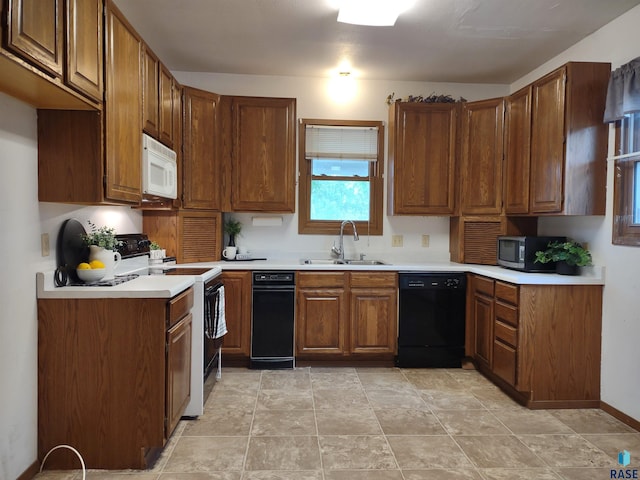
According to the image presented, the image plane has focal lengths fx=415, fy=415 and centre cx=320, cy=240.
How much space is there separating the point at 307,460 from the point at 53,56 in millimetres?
2139

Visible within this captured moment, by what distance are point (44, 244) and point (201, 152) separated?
1.73 meters

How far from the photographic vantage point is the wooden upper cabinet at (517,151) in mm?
3221

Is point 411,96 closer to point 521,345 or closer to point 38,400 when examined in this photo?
point 521,345

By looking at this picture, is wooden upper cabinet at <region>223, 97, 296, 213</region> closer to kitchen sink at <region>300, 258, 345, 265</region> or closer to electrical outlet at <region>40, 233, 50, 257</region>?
kitchen sink at <region>300, 258, 345, 265</region>

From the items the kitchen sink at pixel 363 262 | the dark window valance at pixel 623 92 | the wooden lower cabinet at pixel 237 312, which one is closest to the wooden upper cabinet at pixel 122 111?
the wooden lower cabinet at pixel 237 312

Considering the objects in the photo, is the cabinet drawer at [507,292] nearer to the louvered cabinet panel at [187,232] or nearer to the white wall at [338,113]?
the white wall at [338,113]

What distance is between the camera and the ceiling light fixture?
8.32 ft

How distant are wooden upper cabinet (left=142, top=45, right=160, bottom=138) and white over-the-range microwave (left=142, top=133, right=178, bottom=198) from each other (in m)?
0.08

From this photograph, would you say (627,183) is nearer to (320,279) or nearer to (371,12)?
(371,12)

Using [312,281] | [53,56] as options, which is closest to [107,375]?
[53,56]

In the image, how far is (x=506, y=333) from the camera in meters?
2.99

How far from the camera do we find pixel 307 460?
215cm

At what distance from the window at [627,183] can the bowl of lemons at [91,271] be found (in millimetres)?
3112

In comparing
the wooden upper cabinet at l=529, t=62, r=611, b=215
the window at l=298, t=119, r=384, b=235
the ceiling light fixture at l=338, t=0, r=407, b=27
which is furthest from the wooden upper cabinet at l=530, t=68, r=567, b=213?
the window at l=298, t=119, r=384, b=235
